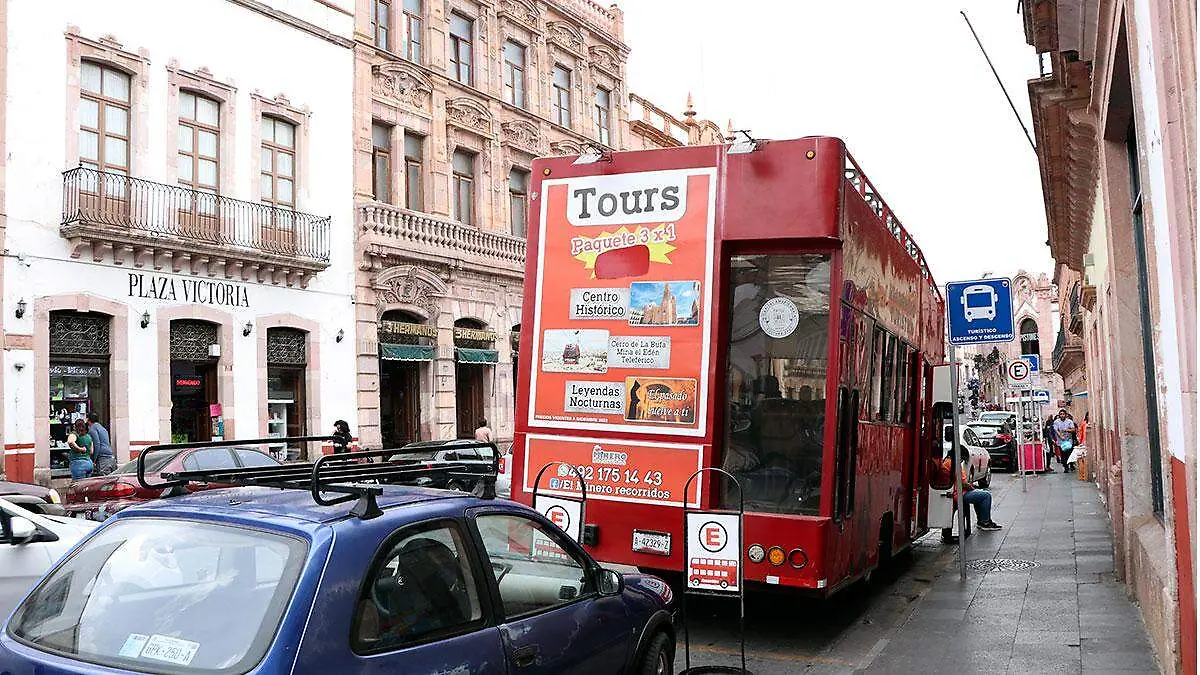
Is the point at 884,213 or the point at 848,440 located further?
the point at 884,213

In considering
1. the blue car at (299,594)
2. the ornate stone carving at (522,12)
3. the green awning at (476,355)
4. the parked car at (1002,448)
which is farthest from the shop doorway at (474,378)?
the blue car at (299,594)

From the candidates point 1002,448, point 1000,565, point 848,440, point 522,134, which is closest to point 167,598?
point 848,440

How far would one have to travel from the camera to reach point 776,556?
7371 millimetres

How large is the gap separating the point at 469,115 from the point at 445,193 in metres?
2.49

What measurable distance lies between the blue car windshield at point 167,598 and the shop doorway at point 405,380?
21.2m

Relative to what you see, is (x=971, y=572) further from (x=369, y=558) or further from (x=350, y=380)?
(x=350, y=380)

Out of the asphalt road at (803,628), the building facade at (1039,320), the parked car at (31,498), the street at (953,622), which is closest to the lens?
the street at (953,622)

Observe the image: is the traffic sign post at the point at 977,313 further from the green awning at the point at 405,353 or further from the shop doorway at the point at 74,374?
the green awning at the point at 405,353

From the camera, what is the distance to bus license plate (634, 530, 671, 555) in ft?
25.3

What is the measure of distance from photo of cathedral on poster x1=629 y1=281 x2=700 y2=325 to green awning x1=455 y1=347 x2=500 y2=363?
19.2m

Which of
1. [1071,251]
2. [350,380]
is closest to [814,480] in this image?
[1071,251]

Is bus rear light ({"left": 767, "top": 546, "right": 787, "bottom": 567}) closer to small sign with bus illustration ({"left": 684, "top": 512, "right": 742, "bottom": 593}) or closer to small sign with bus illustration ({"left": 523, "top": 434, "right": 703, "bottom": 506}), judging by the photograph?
small sign with bus illustration ({"left": 684, "top": 512, "right": 742, "bottom": 593})

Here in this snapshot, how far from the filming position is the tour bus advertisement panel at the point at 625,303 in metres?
7.71

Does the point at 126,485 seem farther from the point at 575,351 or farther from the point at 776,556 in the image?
the point at 776,556
